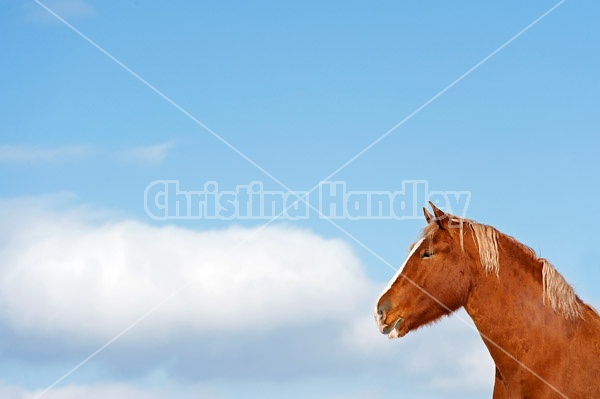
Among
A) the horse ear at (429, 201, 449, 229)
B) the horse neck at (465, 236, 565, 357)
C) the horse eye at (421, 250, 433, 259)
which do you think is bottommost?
the horse neck at (465, 236, 565, 357)

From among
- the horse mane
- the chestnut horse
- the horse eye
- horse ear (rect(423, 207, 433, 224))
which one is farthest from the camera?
horse ear (rect(423, 207, 433, 224))

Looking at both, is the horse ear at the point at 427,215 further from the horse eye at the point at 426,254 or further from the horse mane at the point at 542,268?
the horse eye at the point at 426,254

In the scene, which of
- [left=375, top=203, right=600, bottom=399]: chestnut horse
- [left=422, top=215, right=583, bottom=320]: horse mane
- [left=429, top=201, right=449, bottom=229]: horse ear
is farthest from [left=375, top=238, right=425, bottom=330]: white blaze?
[left=429, top=201, right=449, bottom=229]: horse ear

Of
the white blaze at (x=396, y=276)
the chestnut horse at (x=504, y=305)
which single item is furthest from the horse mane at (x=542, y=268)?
the white blaze at (x=396, y=276)

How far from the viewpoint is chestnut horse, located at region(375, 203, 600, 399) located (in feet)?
21.5

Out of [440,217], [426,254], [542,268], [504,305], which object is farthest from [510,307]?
[440,217]

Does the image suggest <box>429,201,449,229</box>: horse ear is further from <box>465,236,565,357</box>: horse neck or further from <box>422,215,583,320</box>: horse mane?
<box>465,236,565,357</box>: horse neck

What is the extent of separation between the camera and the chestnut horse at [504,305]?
654cm

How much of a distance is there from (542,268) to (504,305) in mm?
563

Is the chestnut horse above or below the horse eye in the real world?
below

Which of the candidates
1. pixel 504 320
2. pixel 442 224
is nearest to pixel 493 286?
pixel 504 320

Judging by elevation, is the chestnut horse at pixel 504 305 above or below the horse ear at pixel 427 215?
below

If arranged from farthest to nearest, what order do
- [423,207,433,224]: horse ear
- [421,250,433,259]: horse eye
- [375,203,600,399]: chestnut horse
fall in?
[423,207,433,224]: horse ear < [421,250,433,259]: horse eye < [375,203,600,399]: chestnut horse

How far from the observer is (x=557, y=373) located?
21.4 feet
